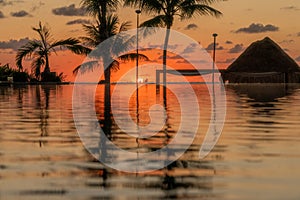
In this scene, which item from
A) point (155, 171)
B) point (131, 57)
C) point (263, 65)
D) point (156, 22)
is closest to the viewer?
point (155, 171)

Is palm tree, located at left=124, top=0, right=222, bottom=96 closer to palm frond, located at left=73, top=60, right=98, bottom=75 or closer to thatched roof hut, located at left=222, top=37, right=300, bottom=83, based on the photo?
palm frond, located at left=73, top=60, right=98, bottom=75

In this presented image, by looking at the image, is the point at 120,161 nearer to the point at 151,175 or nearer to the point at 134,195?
the point at 151,175

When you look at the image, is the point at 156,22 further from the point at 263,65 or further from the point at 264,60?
the point at 264,60

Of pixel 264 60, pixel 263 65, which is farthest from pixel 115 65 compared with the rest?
pixel 264 60

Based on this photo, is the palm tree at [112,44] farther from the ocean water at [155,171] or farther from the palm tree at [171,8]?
the ocean water at [155,171]

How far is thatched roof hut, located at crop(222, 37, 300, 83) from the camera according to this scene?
62906 mm

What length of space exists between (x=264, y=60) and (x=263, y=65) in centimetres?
75

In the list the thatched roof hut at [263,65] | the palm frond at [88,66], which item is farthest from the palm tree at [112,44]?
the thatched roof hut at [263,65]

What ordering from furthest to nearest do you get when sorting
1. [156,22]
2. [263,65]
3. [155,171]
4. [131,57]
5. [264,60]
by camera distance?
1. [264,60]
2. [263,65]
3. [131,57]
4. [156,22]
5. [155,171]

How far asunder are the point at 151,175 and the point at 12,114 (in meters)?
9.03

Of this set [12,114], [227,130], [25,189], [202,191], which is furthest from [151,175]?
[12,114]

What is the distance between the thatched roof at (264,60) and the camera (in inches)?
2598

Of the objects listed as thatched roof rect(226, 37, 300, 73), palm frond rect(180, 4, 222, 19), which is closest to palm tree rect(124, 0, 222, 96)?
palm frond rect(180, 4, 222, 19)

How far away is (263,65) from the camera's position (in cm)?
6619
